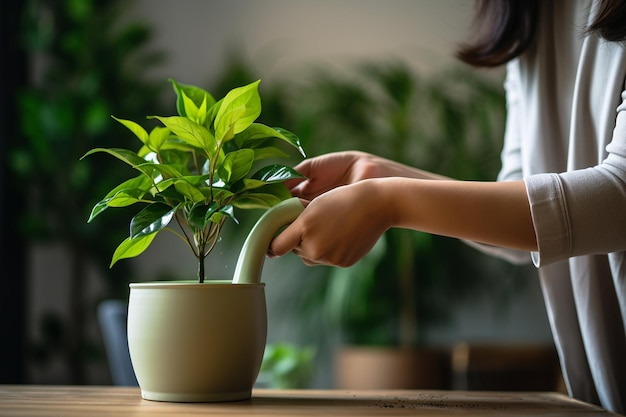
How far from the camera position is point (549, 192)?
0.76 m

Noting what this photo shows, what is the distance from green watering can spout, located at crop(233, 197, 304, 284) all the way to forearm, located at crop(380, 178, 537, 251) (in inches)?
4.1

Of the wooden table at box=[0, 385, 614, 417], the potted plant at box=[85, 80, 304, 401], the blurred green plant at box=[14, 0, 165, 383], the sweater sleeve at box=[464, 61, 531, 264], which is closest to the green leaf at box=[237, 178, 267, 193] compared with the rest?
the potted plant at box=[85, 80, 304, 401]

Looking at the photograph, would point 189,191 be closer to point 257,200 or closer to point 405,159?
point 257,200

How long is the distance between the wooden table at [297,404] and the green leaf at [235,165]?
0.78ft

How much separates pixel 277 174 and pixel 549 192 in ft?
0.90

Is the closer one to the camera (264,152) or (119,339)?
(264,152)

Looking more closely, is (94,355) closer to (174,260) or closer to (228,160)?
(174,260)

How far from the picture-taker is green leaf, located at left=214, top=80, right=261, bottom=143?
2.68ft

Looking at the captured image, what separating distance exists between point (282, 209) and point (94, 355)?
2281mm

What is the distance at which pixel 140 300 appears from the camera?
805 mm

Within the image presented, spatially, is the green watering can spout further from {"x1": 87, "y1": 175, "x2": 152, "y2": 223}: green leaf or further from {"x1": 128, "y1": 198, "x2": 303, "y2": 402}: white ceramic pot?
{"x1": 87, "y1": 175, "x2": 152, "y2": 223}: green leaf

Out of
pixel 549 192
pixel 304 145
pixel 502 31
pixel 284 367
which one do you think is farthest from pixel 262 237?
Result: pixel 304 145

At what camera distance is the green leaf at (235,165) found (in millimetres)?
819

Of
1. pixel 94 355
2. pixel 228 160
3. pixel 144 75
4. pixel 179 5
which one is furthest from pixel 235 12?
pixel 228 160
